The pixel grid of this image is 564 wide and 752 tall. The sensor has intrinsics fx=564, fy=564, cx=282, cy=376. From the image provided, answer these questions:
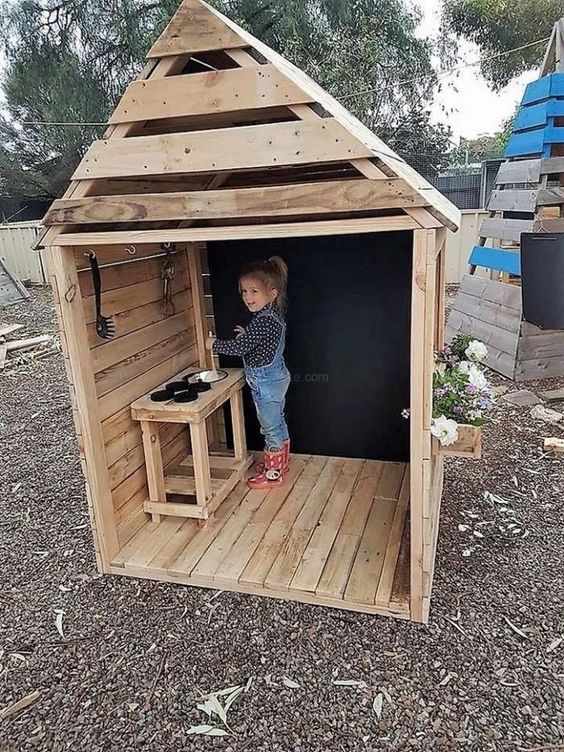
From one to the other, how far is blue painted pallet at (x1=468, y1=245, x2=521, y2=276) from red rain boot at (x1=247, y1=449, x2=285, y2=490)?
11.5 feet

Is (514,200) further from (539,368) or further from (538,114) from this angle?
(539,368)

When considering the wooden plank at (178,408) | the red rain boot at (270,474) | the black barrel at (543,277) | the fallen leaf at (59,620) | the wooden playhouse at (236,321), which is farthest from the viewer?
the black barrel at (543,277)

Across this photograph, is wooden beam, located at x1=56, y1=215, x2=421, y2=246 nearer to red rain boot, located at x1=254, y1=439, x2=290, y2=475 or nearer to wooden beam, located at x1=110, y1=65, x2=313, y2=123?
wooden beam, located at x1=110, y1=65, x2=313, y2=123

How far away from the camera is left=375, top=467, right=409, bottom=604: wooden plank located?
255 cm

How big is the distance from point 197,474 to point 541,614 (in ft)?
5.84

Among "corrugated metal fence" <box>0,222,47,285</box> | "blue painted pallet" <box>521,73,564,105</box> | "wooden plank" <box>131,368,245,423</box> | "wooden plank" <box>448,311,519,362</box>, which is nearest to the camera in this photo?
"wooden plank" <box>131,368,245,423</box>

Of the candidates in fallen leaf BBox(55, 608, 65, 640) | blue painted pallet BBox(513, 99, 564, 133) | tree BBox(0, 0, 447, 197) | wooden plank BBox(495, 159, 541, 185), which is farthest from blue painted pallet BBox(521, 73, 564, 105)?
tree BBox(0, 0, 447, 197)

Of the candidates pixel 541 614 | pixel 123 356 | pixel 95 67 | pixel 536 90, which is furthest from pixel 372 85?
pixel 541 614

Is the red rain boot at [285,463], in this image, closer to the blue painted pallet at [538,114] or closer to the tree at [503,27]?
the blue painted pallet at [538,114]

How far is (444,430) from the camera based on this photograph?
243 cm

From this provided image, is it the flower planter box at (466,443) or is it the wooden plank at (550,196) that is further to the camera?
the wooden plank at (550,196)

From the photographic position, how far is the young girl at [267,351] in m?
3.25

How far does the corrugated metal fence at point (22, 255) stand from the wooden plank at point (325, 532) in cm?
1100

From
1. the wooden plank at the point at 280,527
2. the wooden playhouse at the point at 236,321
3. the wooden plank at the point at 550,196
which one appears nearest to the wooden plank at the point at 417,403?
the wooden playhouse at the point at 236,321
